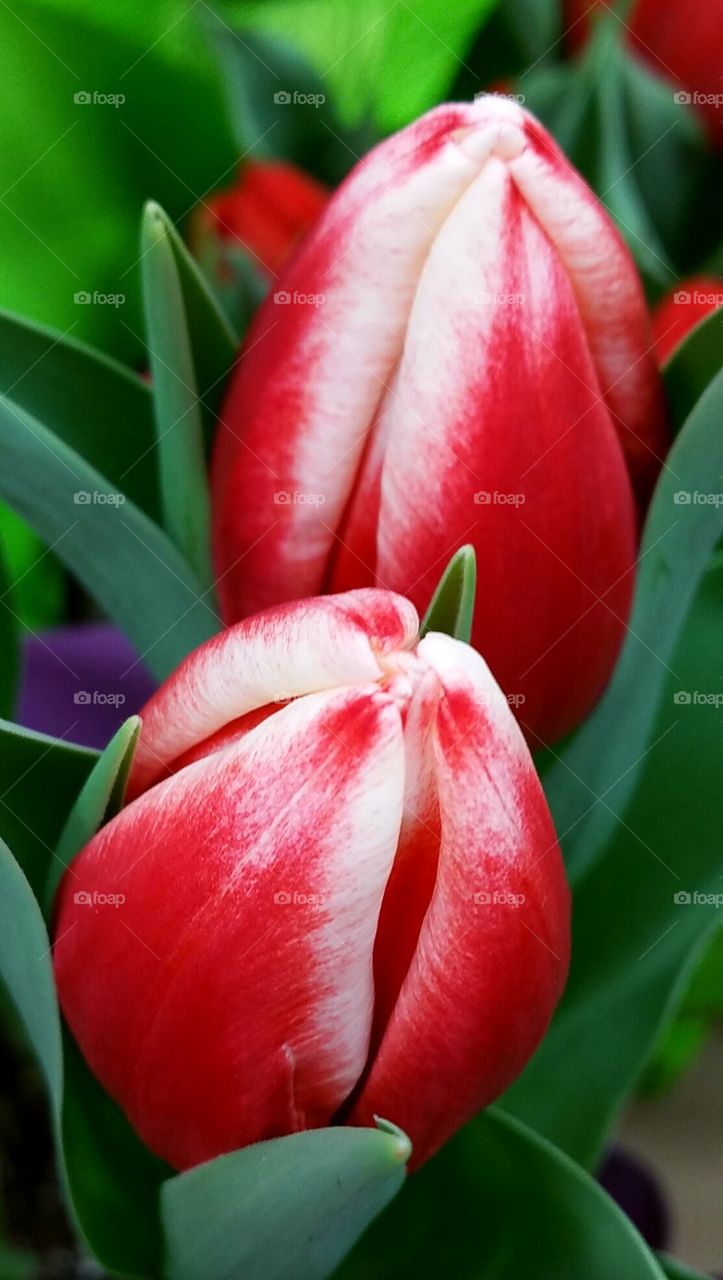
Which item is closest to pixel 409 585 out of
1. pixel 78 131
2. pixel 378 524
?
pixel 378 524

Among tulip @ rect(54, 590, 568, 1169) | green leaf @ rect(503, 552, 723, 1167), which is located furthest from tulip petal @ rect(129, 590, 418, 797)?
green leaf @ rect(503, 552, 723, 1167)

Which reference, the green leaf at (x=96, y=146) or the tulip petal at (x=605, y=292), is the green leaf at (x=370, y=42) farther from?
the tulip petal at (x=605, y=292)

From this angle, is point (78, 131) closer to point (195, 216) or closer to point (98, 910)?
point (195, 216)

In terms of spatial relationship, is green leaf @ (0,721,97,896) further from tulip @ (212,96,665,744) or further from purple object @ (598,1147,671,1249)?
purple object @ (598,1147,671,1249)

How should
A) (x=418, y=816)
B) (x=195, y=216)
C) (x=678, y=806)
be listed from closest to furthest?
1. (x=418, y=816)
2. (x=678, y=806)
3. (x=195, y=216)

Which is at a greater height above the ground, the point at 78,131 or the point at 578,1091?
the point at 78,131

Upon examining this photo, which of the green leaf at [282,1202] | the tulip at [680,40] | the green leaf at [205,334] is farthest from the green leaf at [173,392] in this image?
the tulip at [680,40]

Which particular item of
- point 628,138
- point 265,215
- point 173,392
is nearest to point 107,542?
point 173,392
